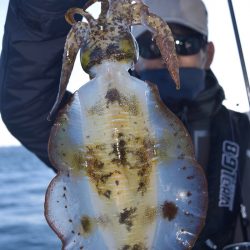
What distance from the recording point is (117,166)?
182cm

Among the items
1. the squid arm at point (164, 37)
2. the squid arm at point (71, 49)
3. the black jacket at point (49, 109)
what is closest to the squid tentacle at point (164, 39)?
the squid arm at point (164, 37)

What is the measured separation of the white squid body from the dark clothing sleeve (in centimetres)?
97

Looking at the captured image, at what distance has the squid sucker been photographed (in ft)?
5.94

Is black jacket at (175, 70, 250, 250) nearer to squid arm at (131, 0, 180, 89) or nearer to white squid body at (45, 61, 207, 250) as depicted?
white squid body at (45, 61, 207, 250)

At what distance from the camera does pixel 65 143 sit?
186 cm

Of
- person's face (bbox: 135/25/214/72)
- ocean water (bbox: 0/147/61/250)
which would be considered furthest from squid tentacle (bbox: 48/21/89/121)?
ocean water (bbox: 0/147/61/250)

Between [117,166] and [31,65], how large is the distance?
174 cm

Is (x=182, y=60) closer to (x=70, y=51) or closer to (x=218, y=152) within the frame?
(x=218, y=152)

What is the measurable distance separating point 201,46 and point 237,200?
1464 mm

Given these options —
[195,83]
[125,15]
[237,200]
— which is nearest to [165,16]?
[195,83]

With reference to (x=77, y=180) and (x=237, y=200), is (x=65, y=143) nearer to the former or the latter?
(x=77, y=180)

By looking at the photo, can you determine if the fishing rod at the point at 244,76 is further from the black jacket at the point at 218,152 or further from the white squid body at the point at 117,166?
the white squid body at the point at 117,166

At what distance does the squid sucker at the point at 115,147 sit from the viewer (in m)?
1.81

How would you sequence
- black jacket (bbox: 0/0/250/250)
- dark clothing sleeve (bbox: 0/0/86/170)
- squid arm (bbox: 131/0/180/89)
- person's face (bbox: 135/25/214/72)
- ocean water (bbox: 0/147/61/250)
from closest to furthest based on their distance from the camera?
1. squid arm (bbox: 131/0/180/89)
2. dark clothing sleeve (bbox: 0/0/86/170)
3. black jacket (bbox: 0/0/250/250)
4. person's face (bbox: 135/25/214/72)
5. ocean water (bbox: 0/147/61/250)
